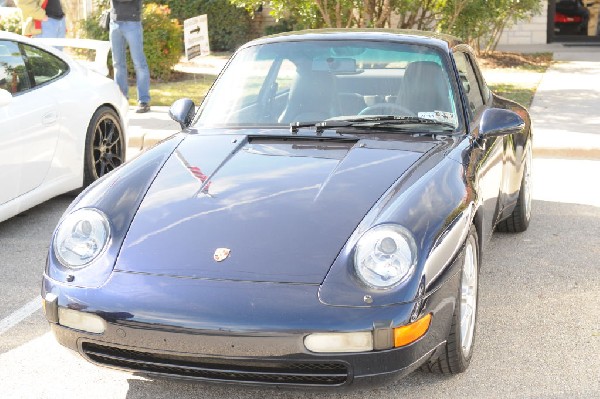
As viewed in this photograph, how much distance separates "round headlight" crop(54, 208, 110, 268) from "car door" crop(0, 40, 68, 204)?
2.52 meters

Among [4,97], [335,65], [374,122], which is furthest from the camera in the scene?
[4,97]

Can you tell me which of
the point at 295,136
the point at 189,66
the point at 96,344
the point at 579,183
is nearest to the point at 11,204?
the point at 295,136

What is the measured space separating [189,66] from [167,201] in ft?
43.7

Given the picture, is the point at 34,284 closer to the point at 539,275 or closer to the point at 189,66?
the point at 539,275

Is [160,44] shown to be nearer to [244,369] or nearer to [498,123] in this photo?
[498,123]

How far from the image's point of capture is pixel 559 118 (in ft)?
38.0

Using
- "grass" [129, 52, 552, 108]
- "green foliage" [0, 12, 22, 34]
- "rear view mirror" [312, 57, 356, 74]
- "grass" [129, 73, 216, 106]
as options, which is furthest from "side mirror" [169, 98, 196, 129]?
"green foliage" [0, 12, 22, 34]

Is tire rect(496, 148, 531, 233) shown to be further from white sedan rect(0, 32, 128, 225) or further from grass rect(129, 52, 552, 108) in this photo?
grass rect(129, 52, 552, 108)

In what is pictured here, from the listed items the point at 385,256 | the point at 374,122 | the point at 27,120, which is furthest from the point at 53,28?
the point at 385,256

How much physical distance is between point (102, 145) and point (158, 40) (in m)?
7.68

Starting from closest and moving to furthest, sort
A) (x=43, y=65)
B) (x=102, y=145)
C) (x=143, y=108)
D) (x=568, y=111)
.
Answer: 1. (x=43, y=65)
2. (x=102, y=145)
3. (x=568, y=111)
4. (x=143, y=108)

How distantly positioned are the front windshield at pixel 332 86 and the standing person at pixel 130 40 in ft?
21.9

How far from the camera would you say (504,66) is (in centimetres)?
1688

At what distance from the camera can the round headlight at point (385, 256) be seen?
3.97 metres
